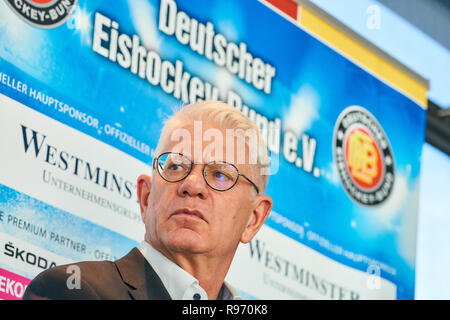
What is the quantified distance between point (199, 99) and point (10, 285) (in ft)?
3.47

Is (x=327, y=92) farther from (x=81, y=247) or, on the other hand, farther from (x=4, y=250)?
(x=4, y=250)

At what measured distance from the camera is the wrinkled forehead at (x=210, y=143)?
2730 mm

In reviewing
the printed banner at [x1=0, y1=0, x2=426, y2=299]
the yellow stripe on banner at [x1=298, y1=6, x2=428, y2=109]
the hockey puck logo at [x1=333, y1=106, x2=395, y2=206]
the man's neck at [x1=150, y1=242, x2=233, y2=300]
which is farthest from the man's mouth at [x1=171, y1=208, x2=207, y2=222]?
the yellow stripe on banner at [x1=298, y1=6, x2=428, y2=109]

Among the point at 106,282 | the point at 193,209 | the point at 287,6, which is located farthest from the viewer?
the point at 287,6

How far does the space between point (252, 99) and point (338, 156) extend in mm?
Answer: 538

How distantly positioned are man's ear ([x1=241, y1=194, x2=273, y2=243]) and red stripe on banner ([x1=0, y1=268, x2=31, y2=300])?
2.18 ft

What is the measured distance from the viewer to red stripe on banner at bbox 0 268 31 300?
9.33 feet

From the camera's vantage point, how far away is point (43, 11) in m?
3.12

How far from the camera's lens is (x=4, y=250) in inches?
112

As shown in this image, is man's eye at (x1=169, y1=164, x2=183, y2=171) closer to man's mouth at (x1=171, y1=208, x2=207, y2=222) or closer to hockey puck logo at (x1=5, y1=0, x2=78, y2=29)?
man's mouth at (x1=171, y1=208, x2=207, y2=222)

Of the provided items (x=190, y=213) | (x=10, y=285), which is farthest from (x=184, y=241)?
(x=10, y=285)

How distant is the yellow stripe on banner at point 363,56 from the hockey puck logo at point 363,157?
0.24 metres

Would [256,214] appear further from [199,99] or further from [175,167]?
[199,99]

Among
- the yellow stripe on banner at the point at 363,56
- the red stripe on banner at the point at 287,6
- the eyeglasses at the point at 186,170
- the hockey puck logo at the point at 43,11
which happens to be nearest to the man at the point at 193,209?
the eyeglasses at the point at 186,170
